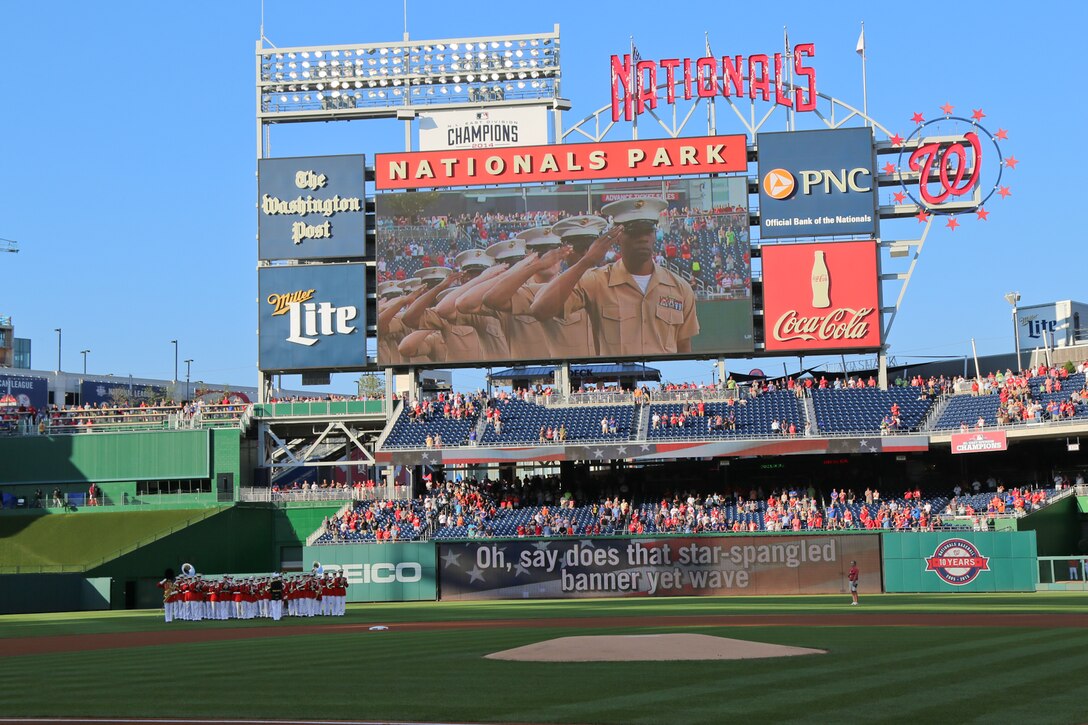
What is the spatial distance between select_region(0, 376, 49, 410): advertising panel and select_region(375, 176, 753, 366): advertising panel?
143ft

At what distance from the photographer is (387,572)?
44156 millimetres

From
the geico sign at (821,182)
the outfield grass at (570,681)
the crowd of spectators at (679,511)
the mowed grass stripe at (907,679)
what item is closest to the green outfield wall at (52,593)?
the crowd of spectators at (679,511)

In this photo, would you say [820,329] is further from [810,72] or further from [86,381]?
[86,381]

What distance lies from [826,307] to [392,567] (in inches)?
706

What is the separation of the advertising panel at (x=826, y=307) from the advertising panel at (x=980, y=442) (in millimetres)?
5509

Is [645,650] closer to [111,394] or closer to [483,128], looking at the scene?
[483,128]

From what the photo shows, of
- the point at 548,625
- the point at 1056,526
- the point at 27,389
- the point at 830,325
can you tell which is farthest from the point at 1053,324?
the point at 27,389

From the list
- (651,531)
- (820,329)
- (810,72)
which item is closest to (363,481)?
(651,531)

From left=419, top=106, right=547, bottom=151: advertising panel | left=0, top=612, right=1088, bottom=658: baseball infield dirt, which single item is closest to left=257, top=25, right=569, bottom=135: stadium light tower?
left=419, top=106, right=547, bottom=151: advertising panel

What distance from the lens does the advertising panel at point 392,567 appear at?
4409cm

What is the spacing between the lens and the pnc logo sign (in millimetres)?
49000

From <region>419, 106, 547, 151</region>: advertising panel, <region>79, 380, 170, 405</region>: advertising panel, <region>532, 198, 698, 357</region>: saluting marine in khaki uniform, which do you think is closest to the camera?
<region>532, 198, 698, 357</region>: saluting marine in khaki uniform

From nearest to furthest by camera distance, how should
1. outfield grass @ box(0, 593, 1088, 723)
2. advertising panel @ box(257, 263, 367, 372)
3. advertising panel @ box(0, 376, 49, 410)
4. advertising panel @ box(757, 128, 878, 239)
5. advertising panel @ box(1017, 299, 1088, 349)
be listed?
outfield grass @ box(0, 593, 1088, 723), advertising panel @ box(757, 128, 878, 239), advertising panel @ box(257, 263, 367, 372), advertising panel @ box(1017, 299, 1088, 349), advertising panel @ box(0, 376, 49, 410)

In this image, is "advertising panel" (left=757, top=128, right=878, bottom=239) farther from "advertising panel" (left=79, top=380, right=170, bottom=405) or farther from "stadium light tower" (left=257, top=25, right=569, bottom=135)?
"advertising panel" (left=79, top=380, right=170, bottom=405)
